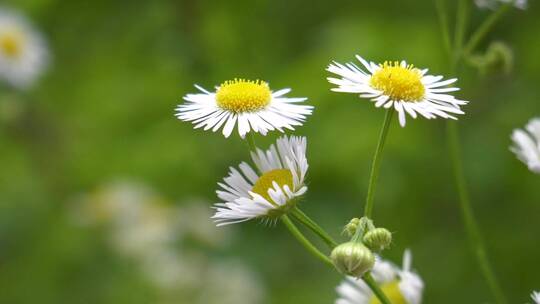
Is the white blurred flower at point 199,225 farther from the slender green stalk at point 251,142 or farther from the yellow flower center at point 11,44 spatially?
the slender green stalk at point 251,142

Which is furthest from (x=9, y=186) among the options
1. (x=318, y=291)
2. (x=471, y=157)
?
(x=471, y=157)

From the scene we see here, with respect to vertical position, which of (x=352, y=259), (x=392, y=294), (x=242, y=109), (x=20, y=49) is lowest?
(x=352, y=259)

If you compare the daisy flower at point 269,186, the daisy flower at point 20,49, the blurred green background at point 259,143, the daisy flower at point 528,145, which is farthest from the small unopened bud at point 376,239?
the daisy flower at point 20,49

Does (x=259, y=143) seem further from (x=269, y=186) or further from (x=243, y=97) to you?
(x=269, y=186)

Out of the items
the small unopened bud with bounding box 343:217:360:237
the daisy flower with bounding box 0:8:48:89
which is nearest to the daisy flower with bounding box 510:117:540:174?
the small unopened bud with bounding box 343:217:360:237

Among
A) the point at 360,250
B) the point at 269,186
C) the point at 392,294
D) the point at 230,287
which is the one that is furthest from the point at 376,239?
the point at 230,287

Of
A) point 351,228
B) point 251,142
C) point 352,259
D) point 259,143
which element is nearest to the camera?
point 352,259

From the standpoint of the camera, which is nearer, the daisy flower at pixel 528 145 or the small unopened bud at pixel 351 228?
the small unopened bud at pixel 351 228
